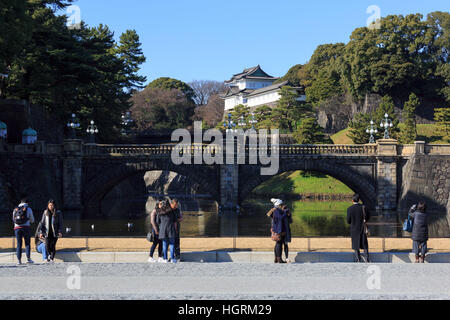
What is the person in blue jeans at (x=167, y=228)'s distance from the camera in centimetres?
1931

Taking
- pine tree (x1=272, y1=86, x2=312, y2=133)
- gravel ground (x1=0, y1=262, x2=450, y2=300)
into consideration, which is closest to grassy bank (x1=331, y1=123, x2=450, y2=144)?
pine tree (x1=272, y1=86, x2=312, y2=133)

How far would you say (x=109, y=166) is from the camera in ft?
176

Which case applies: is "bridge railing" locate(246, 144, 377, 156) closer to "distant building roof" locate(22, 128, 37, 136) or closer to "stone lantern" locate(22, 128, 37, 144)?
"stone lantern" locate(22, 128, 37, 144)

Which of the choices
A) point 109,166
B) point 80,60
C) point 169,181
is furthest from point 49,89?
point 169,181

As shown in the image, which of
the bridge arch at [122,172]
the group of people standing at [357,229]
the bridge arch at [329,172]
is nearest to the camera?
the group of people standing at [357,229]

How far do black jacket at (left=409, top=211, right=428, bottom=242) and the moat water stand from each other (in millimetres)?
15295

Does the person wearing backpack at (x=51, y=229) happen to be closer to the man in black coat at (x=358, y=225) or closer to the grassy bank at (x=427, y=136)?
the man in black coat at (x=358, y=225)

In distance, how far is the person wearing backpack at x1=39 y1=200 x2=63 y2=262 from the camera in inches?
760

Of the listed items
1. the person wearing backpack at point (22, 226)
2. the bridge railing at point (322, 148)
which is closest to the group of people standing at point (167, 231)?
the person wearing backpack at point (22, 226)

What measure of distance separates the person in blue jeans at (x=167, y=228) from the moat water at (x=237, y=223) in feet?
48.3

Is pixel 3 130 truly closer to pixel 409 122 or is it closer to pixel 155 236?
pixel 155 236

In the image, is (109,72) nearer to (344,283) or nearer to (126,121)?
(126,121)

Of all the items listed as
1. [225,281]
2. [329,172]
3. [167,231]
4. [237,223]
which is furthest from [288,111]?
[225,281]

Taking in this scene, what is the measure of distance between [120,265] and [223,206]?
35167 mm
